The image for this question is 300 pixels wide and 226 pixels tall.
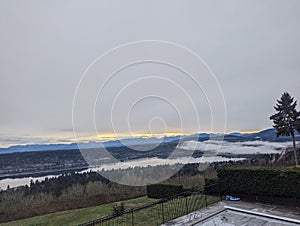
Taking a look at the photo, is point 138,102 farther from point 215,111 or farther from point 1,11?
point 1,11

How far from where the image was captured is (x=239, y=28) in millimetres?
9297

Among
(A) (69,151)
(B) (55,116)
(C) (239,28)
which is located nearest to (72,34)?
(B) (55,116)

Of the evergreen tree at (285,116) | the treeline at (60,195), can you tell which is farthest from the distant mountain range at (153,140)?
the treeline at (60,195)

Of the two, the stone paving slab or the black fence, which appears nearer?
the stone paving slab

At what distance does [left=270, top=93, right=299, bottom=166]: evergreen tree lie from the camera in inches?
651

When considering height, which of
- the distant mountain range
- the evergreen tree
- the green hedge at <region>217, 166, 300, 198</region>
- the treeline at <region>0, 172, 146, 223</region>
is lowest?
the treeline at <region>0, 172, 146, 223</region>

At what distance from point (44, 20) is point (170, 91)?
5643mm

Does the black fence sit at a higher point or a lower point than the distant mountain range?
lower

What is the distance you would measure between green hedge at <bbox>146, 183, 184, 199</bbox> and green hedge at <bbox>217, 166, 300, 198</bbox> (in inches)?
80.6

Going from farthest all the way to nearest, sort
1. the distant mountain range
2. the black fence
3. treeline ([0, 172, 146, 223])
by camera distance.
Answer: treeline ([0, 172, 146, 223]) → the distant mountain range → the black fence

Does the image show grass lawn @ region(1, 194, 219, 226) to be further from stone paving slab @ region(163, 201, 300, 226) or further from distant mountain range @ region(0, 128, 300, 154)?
distant mountain range @ region(0, 128, 300, 154)

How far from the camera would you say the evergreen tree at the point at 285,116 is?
54.3 feet

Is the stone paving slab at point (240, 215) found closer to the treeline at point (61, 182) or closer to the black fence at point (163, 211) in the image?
the black fence at point (163, 211)

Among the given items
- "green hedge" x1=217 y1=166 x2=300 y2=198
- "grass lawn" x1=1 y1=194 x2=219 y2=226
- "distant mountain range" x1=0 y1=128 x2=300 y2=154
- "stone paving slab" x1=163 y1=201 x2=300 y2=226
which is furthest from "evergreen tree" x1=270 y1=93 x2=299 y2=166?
"stone paving slab" x1=163 y1=201 x2=300 y2=226
